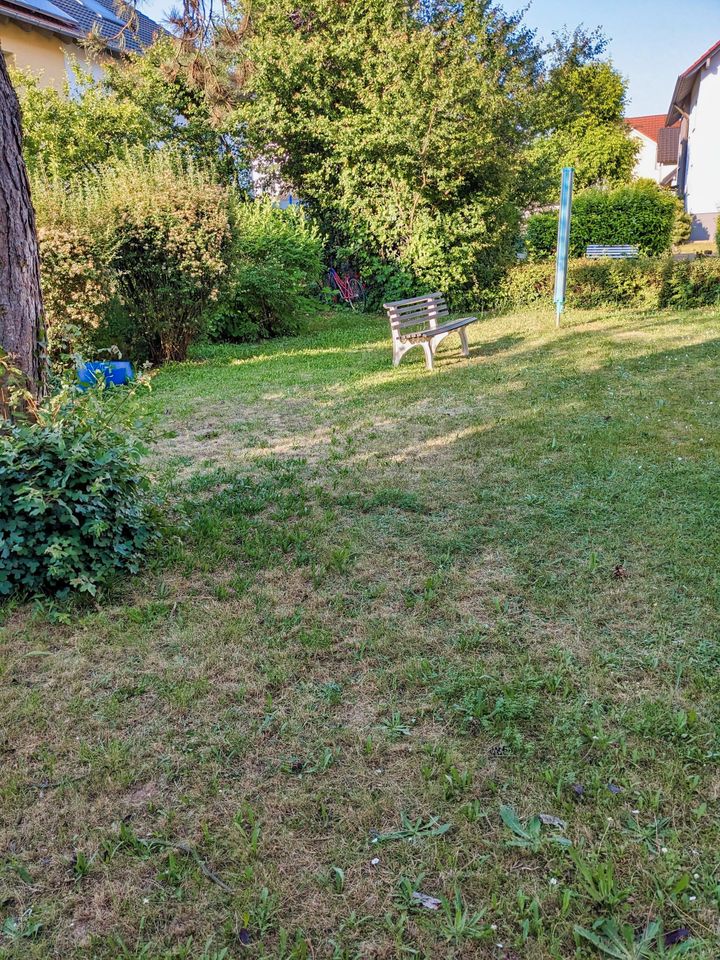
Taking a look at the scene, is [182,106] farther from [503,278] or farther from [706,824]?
[706,824]

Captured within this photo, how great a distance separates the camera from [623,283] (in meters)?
14.5

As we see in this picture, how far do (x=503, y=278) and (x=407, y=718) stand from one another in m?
14.6

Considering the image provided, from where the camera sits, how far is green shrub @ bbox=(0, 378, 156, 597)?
3.44 m

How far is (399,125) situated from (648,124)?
163 feet

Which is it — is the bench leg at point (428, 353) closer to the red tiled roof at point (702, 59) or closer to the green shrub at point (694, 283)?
the green shrub at point (694, 283)

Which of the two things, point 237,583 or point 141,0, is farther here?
point 141,0

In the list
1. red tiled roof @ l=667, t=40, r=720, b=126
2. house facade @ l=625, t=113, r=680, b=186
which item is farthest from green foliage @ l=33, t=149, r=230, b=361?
house facade @ l=625, t=113, r=680, b=186

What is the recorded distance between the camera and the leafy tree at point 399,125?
13.8 m

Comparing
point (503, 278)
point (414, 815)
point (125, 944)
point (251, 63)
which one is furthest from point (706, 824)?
point (251, 63)

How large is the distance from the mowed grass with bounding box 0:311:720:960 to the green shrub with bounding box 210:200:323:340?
786cm

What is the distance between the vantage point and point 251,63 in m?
16.0

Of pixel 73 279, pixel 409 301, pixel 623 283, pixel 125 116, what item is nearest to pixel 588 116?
pixel 623 283

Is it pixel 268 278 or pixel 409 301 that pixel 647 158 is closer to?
pixel 268 278

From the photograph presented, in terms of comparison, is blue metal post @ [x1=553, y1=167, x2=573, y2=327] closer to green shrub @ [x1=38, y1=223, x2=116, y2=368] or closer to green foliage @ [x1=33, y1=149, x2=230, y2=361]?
green foliage @ [x1=33, y1=149, x2=230, y2=361]
